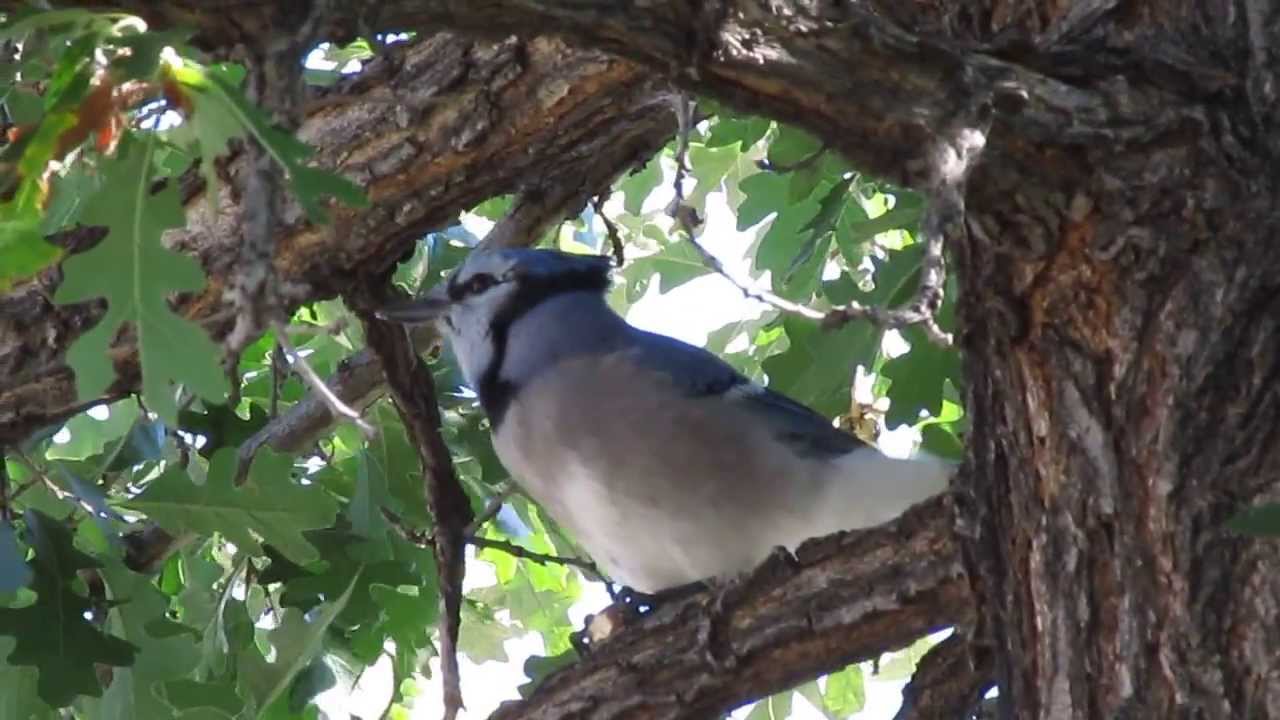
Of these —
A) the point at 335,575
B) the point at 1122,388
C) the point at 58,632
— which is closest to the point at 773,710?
the point at 335,575

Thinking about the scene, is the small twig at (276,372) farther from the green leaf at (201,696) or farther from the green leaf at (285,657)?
the green leaf at (201,696)

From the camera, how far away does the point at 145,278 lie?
5.23ft

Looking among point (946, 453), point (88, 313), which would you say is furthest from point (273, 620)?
point (946, 453)

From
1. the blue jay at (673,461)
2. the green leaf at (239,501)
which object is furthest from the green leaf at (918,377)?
the green leaf at (239,501)

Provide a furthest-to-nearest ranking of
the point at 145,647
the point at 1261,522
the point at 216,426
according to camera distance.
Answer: the point at 216,426
the point at 145,647
the point at 1261,522

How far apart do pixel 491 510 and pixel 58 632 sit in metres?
0.72

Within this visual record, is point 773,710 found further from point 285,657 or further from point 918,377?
point 285,657

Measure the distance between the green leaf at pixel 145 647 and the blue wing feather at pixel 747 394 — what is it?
1.02 meters

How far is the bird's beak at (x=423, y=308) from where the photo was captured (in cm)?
286

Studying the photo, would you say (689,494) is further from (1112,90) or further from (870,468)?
(1112,90)

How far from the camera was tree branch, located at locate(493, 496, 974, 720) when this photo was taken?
72.9 inches

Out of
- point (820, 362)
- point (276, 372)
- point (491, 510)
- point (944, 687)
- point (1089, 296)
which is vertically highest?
point (276, 372)

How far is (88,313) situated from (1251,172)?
147 cm

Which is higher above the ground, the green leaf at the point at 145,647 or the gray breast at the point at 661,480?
the gray breast at the point at 661,480
